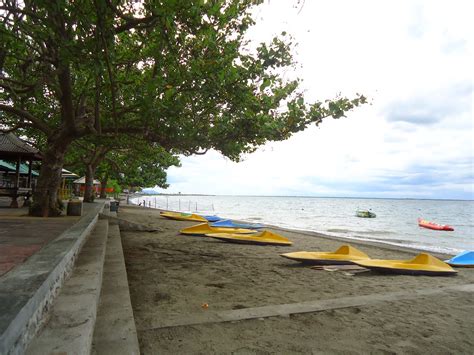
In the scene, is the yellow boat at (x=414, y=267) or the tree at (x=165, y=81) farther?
the yellow boat at (x=414, y=267)

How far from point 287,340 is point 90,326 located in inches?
81.8

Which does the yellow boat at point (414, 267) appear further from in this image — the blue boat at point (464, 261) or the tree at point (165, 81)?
the tree at point (165, 81)

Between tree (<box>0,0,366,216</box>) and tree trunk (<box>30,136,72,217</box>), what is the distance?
0.10ft

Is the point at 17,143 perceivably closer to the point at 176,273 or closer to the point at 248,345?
the point at 176,273

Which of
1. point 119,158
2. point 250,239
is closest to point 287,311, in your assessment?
point 250,239

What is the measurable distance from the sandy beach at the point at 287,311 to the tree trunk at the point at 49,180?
466cm

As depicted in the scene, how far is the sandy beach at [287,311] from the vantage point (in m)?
3.72

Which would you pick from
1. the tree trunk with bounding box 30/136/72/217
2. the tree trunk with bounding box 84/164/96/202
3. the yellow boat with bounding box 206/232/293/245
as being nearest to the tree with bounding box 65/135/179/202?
the tree trunk with bounding box 84/164/96/202

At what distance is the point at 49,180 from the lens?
1145 centimetres

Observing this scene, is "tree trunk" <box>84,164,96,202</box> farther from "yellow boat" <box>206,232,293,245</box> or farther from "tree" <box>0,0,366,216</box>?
"yellow boat" <box>206,232,293,245</box>

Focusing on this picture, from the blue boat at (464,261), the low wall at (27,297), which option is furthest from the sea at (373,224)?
the low wall at (27,297)

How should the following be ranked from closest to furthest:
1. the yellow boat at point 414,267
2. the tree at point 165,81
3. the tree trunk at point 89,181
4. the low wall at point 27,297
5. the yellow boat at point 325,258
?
the low wall at point 27,297 → the tree at point 165,81 → the yellow boat at point 414,267 → the yellow boat at point 325,258 → the tree trunk at point 89,181

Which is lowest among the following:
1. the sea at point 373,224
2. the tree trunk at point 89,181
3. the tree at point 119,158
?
the sea at point 373,224

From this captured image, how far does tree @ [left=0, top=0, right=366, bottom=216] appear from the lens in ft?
19.9
